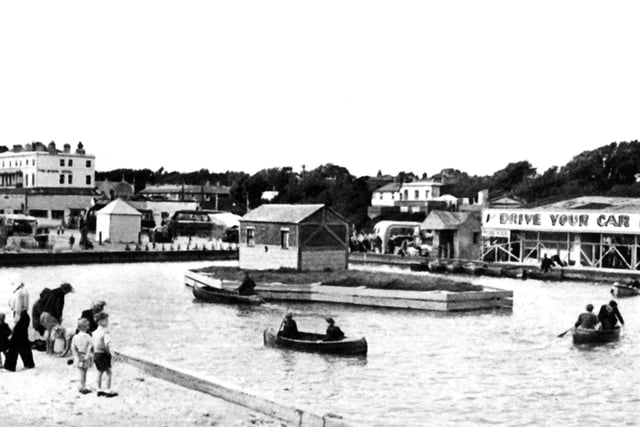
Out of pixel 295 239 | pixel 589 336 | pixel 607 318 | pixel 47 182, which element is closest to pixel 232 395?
pixel 589 336

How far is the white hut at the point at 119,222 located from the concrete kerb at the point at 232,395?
226 feet

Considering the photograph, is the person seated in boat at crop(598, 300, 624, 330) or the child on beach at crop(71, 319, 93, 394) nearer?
the child on beach at crop(71, 319, 93, 394)

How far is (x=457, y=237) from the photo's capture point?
81312mm

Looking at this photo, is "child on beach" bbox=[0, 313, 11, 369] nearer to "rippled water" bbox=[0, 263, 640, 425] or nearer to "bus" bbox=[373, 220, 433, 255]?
"rippled water" bbox=[0, 263, 640, 425]

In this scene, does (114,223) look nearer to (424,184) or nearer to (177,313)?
(177,313)

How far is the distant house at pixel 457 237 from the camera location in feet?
264

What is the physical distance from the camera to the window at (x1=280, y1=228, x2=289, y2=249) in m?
58.2

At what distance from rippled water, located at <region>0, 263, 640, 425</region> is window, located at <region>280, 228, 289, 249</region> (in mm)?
8401

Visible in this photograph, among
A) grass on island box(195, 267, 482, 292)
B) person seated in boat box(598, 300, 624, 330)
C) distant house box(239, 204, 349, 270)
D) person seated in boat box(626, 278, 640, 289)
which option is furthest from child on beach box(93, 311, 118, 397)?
person seated in boat box(626, 278, 640, 289)

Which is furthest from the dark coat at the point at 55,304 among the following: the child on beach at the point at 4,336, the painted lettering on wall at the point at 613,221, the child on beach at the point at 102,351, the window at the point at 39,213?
the window at the point at 39,213

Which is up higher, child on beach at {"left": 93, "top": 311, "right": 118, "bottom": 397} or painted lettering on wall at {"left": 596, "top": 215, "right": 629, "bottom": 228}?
painted lettering on wall at {"left": 596, "top": 215, "right": 629, "bottom": 228}

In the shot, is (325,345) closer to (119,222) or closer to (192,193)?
(119,222)

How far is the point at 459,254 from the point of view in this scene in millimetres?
80938

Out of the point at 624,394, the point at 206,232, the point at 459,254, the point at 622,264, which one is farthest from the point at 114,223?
the point at 624,394
